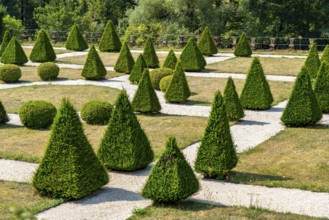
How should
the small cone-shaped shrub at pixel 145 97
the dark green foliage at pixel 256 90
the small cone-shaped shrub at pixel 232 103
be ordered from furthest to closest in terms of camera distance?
the dark green foliage at pixel 256 90, the small cone-shaped shrub at pixel 145 97, the small cone-shaped shrub at pixel 232 103

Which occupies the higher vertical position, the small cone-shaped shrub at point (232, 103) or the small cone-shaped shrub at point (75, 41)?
the small cone-shaped shrub at point (232, 103)

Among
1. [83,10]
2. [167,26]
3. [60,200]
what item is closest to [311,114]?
[60,200]

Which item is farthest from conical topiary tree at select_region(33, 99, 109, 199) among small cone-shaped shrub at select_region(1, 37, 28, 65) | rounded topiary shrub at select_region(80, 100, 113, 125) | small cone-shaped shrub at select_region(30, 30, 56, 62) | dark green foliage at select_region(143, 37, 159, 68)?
small cone-shaped shrub at select_region(30, 30, 56, 62)

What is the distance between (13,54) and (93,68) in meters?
7.34

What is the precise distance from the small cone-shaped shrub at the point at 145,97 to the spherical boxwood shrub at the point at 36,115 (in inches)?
132

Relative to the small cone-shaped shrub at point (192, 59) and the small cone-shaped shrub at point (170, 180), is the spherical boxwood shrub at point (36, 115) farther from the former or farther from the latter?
the small cone-shaped shrub at point (192, 59)

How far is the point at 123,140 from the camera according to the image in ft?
44.0

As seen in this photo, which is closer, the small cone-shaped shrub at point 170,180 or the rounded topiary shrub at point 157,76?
the small cone-shaped shrub at point 170,180

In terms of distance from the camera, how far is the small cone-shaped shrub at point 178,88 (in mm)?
23344

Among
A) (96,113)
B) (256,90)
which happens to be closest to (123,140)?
(96,113)

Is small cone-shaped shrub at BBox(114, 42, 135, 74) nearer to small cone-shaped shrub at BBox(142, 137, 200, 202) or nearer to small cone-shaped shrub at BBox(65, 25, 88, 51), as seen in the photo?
small cone-shaped shrub at BBox(65, 25, 88, 51)

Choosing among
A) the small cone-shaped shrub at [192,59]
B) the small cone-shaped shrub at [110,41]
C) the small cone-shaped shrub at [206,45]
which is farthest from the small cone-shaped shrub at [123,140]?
the small cone-shaped shrub at [110,41]

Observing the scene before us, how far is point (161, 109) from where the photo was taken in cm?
2175

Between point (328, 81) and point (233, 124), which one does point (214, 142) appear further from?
point (328, 81)
